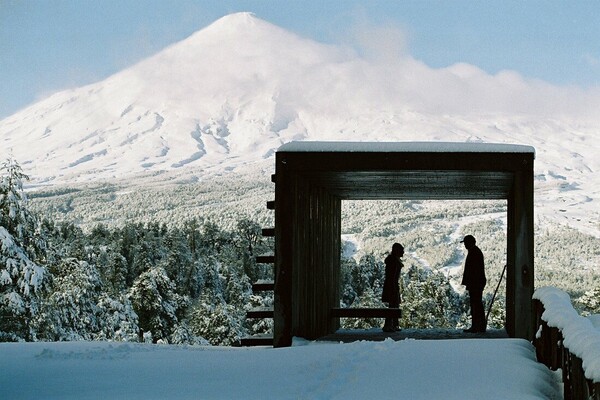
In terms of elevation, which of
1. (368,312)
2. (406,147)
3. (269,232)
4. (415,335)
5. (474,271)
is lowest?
(415,335)

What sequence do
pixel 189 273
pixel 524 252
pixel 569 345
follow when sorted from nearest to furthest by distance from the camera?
1. pixel 569 345
2. pixel 524 252
3. pixel 189 273

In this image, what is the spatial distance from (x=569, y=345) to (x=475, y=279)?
290 inches

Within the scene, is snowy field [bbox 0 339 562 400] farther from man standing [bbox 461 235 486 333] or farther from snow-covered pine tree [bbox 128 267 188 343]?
snow-covered pine tree [bbox 128 267 188 343]

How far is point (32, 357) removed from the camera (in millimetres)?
9266

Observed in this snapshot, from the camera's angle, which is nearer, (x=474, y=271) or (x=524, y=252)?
(x=524, y=252)

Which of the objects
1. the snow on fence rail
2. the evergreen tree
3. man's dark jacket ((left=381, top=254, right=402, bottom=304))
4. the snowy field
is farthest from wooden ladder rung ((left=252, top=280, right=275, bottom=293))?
the evergreen tree

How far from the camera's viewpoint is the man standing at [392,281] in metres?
13.7

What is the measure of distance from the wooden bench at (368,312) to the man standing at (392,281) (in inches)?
13.4

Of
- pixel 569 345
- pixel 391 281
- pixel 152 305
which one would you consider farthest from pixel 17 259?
pixel 569 345

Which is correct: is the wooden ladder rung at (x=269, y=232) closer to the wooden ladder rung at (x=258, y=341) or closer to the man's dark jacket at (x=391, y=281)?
the wooden ladder rung at (x=258, y=341)

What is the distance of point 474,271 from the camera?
42.0 feet

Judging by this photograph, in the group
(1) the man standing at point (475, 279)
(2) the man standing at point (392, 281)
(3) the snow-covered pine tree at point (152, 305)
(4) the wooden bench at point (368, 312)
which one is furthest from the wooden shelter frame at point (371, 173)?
(3) the snow-covered pine tree at point (152, 305)

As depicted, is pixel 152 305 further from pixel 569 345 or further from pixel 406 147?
pixel 569 345

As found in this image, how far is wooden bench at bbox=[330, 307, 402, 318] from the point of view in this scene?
13.1 metres
